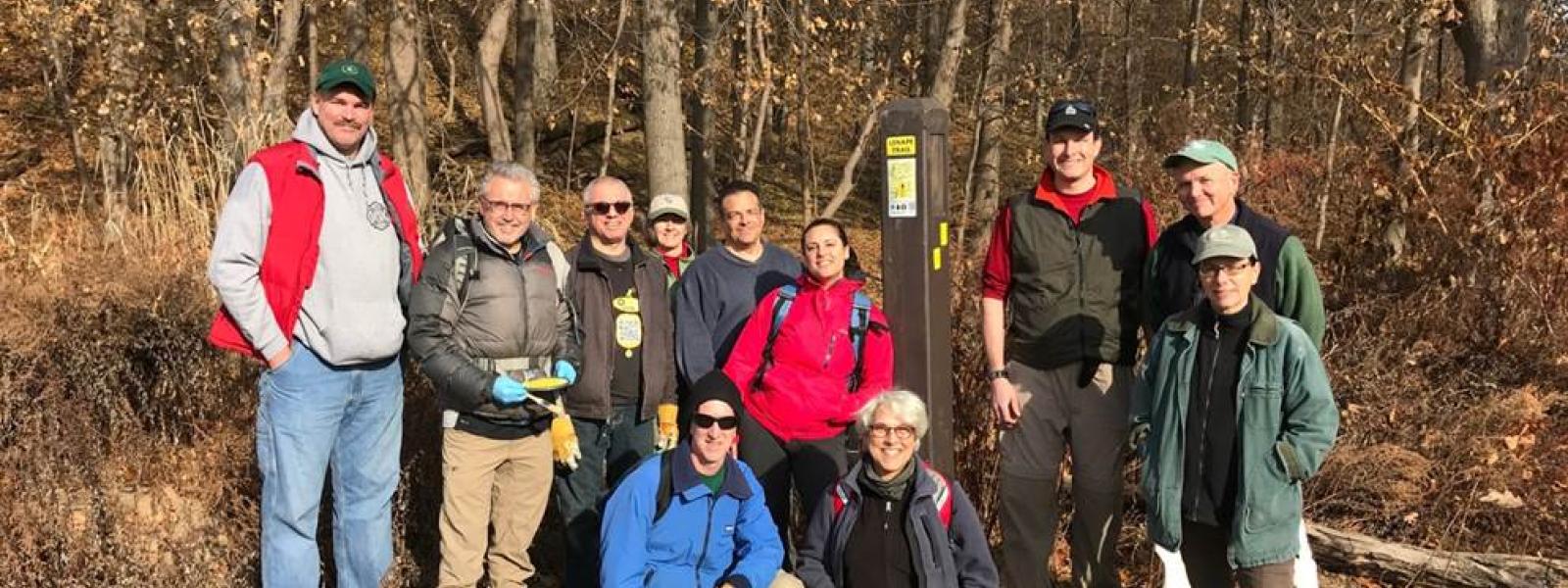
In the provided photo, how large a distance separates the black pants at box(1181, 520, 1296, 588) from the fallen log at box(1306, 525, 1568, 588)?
1913 mm

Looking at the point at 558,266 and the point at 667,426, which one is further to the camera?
the point at 667,426

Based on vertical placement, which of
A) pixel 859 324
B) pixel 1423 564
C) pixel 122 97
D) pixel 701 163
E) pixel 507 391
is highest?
pixel 122 97

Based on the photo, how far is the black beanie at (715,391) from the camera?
3766mm

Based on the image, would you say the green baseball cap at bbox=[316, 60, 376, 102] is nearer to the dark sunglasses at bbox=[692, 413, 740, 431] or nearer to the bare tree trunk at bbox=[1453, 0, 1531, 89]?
the dark sunglasses at bbox=[692, 413, 740, 431]

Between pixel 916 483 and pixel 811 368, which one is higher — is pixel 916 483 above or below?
below

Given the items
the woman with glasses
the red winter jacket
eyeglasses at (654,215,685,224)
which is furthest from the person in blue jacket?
eyeglasses at (654,215,685,224)

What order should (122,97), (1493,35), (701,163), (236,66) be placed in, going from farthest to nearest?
(701,163), (1493,35), (122,97), (236,66)

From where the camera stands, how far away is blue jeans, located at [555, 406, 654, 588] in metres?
4.27

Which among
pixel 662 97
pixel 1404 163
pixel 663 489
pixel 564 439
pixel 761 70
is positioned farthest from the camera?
pixel 761 70

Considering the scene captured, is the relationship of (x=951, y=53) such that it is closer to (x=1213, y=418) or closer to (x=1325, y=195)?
(x=1325, y=195)

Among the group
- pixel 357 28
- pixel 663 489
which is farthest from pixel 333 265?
pixel 357 28

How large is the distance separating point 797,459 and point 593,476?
31.4 inches

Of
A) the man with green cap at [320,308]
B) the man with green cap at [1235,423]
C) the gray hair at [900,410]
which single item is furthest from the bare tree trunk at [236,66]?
the man with green cap at [1235,423]

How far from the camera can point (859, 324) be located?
4.12 metres
